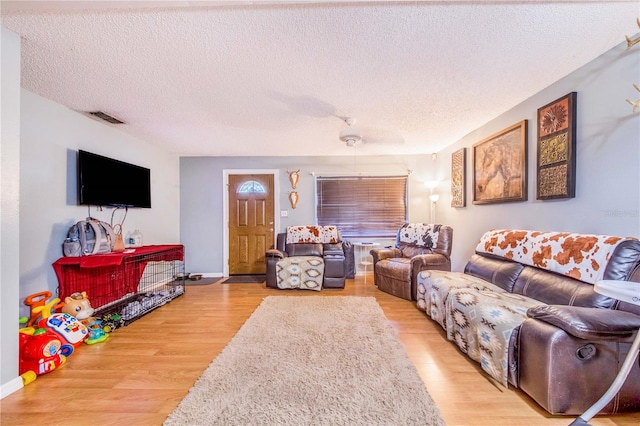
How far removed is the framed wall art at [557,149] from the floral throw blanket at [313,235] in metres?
2.91

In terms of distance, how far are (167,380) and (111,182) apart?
8.62 feet

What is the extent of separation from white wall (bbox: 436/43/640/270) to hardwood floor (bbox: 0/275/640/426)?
132cm

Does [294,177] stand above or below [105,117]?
below

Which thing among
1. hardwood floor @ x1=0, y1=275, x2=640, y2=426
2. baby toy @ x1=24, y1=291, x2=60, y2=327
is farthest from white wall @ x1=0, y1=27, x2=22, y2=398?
baby toy @ x1=24, y1=291, x2=60, y2=327

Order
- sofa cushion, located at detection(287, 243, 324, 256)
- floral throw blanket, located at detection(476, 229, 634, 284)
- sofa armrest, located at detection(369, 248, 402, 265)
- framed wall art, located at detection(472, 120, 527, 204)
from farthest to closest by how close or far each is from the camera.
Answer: sofa cushion, located at detection(287, 243, 324, 256) < sofa armrest, located at detection(369, 248, 402, 265) < framed wall art, located at detection(472, 120, 527, 204) < floral throw blanket, located at detection(476, 229, 634, 284)

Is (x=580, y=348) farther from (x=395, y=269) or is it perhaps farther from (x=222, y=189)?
(x=222, y=189)

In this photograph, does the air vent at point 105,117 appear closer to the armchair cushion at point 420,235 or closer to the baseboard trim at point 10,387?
the baseboard trim at point 10,387

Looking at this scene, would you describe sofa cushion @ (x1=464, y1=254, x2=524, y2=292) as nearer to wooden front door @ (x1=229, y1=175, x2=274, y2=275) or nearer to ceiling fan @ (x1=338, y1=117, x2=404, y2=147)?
ceiling fan @ (x1=338, y1=117, x2=404, y2=147)

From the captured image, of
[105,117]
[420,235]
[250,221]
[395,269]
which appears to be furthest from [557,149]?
[105,117]

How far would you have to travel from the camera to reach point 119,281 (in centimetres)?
310

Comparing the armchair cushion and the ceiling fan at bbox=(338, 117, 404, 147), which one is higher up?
the ceiling fan at bbox=(338, 117, 404, 147)

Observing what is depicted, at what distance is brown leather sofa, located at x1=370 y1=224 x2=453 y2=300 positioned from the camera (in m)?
3.27

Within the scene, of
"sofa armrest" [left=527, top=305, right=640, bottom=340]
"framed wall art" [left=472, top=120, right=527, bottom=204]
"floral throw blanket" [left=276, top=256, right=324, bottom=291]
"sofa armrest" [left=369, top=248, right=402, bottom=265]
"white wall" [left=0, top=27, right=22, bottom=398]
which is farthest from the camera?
"sofa armrest" [left=369, top=248, right=402, bottom=265]

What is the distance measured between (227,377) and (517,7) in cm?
299
